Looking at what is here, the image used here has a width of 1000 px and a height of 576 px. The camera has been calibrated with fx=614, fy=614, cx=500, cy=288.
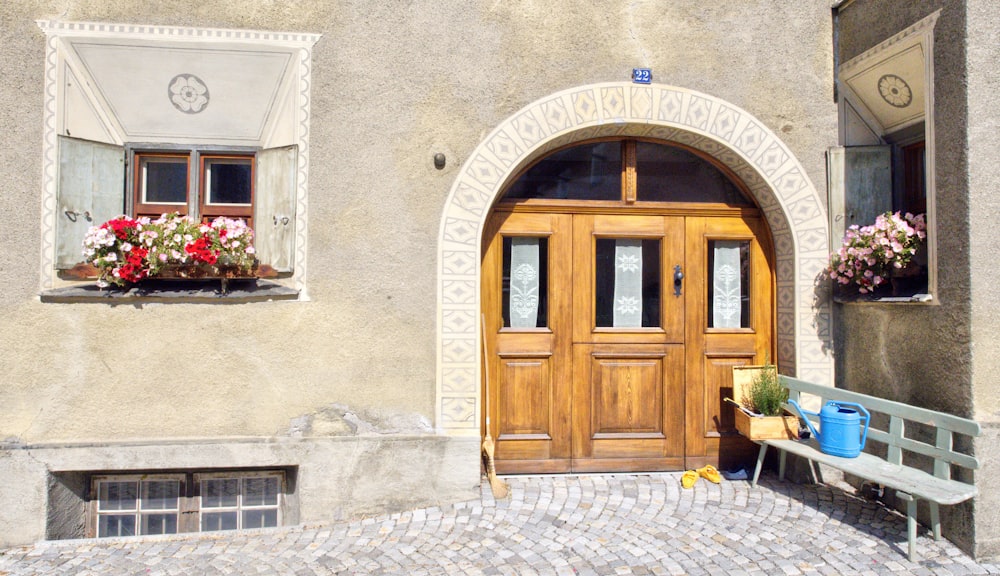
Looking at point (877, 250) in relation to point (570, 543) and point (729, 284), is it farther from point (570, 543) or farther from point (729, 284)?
point (570, 543)

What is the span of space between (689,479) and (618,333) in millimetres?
1265

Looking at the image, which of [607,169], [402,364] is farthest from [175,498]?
[607,169]

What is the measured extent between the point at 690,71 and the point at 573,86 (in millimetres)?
928

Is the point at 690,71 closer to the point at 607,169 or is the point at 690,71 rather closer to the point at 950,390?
the point at 607,169

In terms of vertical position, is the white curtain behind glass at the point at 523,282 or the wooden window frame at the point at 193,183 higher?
the wooden window frame at the point at 193,183

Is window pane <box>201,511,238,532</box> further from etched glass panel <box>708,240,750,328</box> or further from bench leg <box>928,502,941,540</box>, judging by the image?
bench leg <box>928,502,941,540</box>

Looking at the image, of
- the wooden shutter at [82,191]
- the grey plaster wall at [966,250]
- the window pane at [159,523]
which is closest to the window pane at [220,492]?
the window pane at [159,523]

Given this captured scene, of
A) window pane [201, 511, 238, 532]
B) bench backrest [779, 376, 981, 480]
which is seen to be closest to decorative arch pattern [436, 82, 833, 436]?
bench backrest [779, 376, 981, 480]

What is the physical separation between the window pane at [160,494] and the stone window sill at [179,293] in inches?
52.0

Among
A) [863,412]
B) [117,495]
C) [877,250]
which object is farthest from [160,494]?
[877,250]

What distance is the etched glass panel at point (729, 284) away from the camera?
17.0 ft

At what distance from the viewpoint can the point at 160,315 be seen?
4.27 meters

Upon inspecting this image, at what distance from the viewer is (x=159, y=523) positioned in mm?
4418

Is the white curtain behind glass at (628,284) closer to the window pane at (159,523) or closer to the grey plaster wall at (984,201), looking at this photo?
the grey plaster wall at (984,201)
